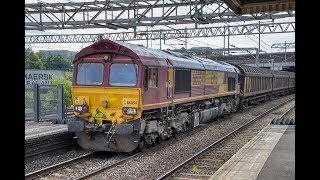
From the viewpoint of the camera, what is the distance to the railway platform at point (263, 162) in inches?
329

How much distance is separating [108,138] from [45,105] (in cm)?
862

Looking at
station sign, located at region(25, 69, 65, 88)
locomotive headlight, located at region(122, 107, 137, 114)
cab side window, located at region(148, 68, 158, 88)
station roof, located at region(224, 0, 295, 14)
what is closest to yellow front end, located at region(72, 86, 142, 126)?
locomotive headlight, located at region(122, 107, 137, 114)

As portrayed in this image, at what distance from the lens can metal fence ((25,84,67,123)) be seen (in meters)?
17.7

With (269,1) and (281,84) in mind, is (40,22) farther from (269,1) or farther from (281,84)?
(281,84)

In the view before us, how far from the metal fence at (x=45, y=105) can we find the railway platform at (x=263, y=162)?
28.6 feet

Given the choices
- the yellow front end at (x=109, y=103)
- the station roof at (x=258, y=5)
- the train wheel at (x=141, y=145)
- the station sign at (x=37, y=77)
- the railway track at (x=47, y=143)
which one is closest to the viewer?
the station roof at (x=258, y=5)

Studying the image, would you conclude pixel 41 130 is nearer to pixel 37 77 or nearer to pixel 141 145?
pixel 141 145

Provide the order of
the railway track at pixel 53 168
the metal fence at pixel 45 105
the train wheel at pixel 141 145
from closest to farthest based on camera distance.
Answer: the railway track at pixel 53 168
the train wheel at pixel 141 145
the metal fence at pixel 45 105

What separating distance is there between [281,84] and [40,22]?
102 feet

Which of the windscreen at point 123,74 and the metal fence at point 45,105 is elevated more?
the windscreen at point 123,74

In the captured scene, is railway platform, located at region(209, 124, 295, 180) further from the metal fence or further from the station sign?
the station sign

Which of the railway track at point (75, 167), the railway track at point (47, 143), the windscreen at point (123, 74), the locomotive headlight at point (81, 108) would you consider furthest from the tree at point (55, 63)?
the railway track at point (75, 167)

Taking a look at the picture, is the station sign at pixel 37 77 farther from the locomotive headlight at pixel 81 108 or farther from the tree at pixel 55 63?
the tree at pixel 55 63
